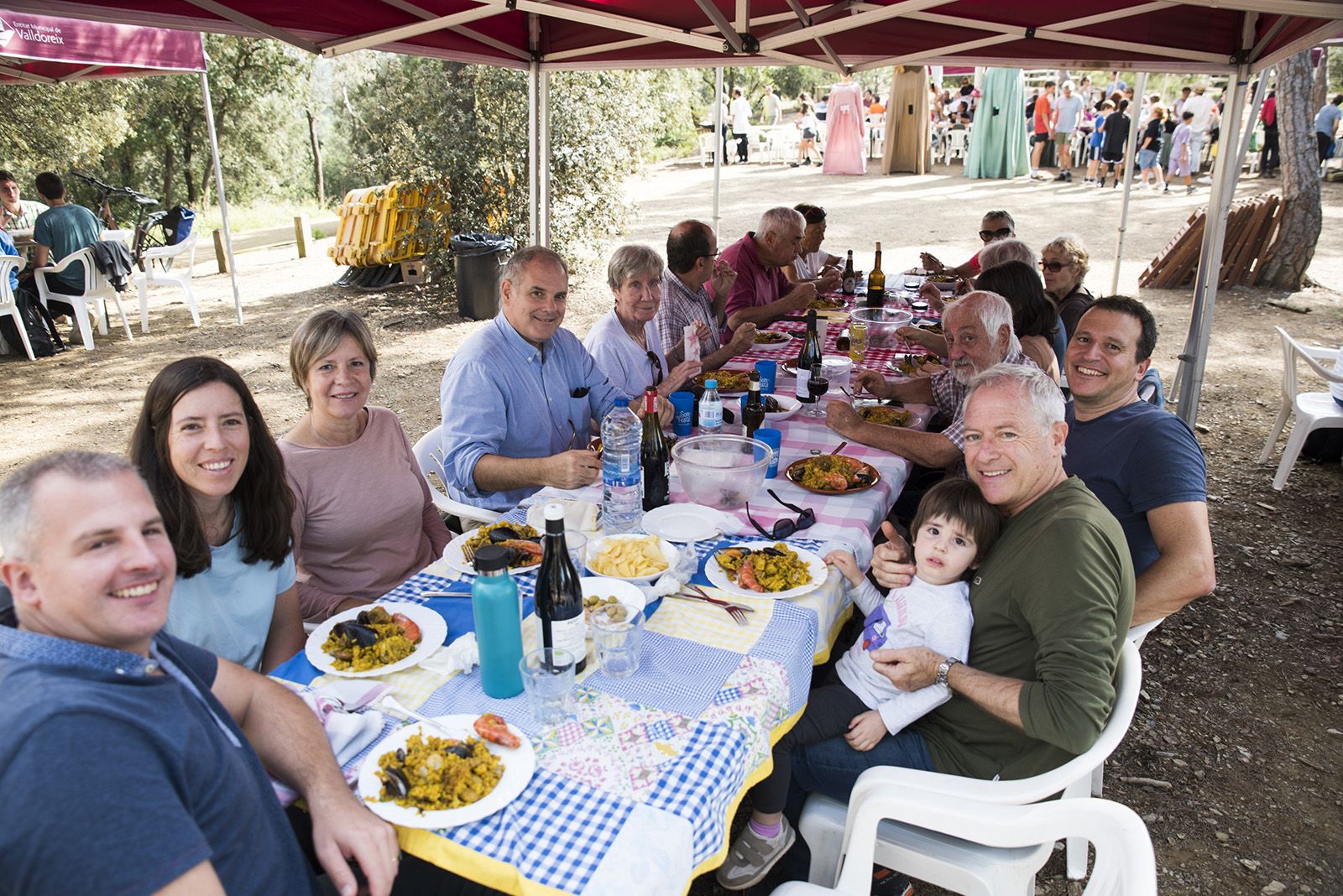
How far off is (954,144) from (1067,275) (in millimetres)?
21055

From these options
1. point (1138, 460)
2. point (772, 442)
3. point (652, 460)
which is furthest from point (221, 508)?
→ point (1138, 460)

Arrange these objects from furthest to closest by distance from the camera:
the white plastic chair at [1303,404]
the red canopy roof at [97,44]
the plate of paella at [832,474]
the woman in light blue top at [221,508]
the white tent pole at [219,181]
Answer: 1. the white tent pole at [219,181]
2. the red canopy roof at [97,44]
3. the white plastic chair at [1303,404]
4. the plate of paella at [832,474]
5. the woman in light blue top at [221,508]

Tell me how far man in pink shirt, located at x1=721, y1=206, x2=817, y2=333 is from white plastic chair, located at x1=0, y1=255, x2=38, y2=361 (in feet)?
24.5

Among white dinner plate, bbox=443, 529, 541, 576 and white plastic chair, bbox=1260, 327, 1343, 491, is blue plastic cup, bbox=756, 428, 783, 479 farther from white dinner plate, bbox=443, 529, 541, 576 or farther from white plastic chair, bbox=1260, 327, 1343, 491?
white plastic chair, bbox=1260, 327, 1343, 491

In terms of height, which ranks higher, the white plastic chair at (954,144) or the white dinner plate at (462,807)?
the white plastic chair at (954,144)

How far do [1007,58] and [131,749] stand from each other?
21.0ft

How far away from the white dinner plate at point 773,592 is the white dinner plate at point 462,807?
77cm


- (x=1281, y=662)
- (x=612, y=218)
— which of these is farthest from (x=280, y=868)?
(x=612, y=218)

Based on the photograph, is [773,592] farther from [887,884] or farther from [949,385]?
[949,385]

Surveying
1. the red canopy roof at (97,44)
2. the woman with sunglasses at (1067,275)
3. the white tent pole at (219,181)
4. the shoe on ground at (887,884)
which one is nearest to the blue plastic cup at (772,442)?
the shoe on ground at (887,884)

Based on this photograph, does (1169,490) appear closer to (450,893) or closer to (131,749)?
(450,893)

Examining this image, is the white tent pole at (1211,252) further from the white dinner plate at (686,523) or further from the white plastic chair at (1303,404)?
the white dinner plate at (686,523)

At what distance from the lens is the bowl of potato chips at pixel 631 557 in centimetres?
232

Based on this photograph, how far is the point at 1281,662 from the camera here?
397 cm
